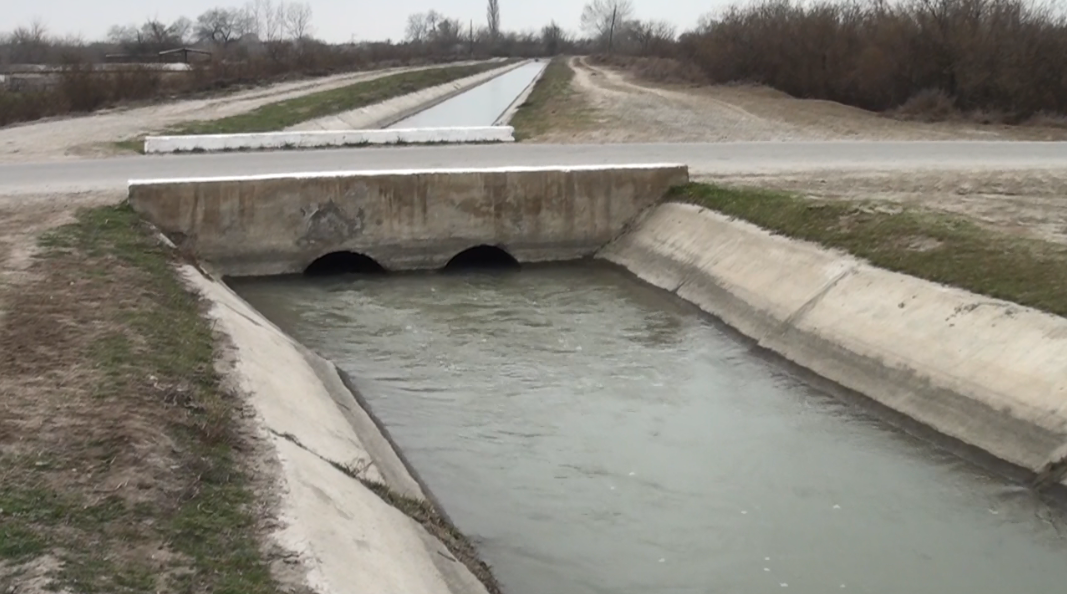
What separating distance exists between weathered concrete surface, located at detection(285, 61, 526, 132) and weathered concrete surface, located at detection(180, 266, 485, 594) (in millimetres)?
24288

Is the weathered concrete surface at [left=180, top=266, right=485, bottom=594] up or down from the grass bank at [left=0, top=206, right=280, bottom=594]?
down

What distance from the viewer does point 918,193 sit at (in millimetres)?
19734

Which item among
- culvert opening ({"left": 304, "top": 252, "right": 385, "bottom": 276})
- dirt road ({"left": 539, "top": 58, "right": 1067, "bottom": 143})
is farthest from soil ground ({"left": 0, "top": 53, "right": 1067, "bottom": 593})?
dirt road ({"left": 539, "top": 58, "right": 1067, "bottom": 143})

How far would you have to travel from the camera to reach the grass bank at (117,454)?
19.2ft

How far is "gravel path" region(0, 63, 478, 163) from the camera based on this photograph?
24.7 metres

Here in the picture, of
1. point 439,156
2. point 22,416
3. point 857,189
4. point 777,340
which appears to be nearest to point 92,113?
point 439,156

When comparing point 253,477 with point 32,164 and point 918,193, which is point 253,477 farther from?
point 32,164

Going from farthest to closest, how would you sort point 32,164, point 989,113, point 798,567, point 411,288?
1. point 989,113
2. point 32,164
3. point 411,288
4. point 798,567

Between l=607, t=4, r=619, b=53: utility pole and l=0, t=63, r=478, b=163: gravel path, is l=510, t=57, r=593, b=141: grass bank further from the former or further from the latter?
l=607, t=4, r=619, b=53: utility pole

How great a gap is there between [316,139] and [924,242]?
15249 millimetres

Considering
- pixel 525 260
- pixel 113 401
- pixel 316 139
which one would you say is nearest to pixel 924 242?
pixel 525 260

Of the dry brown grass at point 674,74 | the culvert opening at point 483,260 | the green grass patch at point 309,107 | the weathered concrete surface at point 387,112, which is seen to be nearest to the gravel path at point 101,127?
the green grass patch at point 309,107

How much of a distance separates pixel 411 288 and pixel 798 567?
11749 millimetres

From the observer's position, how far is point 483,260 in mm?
21984
